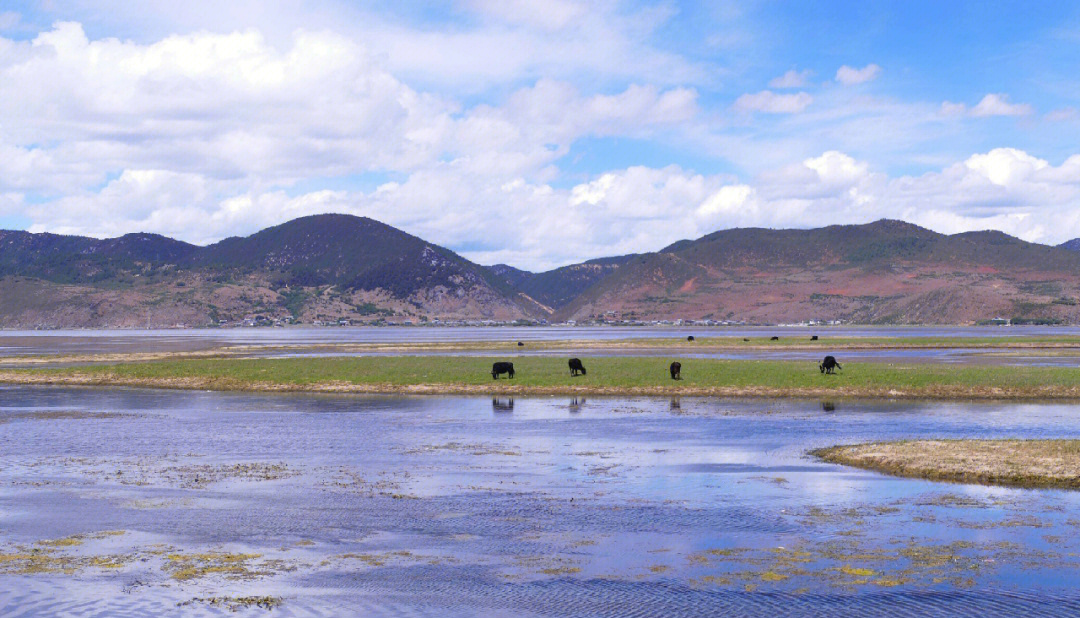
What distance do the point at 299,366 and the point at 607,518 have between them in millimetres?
57692

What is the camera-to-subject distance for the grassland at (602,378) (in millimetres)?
56719

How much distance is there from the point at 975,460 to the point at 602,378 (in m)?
35.2

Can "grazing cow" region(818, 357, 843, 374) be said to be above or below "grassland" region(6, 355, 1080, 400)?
above

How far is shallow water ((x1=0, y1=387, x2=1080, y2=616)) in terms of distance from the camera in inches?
637

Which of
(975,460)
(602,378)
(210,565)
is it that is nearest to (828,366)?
(602,378)

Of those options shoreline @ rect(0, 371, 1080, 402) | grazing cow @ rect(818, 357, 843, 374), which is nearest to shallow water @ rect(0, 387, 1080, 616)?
shoreline @ rect(0, 371, 1080, 402)

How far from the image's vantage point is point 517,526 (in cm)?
2178

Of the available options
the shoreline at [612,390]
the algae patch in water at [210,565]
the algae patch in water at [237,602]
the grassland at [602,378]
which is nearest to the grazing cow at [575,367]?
the grassland at [602,378]

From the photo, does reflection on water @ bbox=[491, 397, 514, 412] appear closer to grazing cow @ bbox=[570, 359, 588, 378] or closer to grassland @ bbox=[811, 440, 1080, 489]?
grazing cow @ bbox=[570, 359, 588, 378]

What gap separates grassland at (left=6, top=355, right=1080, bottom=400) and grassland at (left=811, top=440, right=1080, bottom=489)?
2371 centimetres

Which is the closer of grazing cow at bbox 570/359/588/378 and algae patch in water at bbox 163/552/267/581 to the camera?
algae patch in water at bbox 163/552/267/581

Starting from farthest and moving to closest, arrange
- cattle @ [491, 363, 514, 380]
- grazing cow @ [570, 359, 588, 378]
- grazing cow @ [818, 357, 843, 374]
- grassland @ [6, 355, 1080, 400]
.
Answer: grazing cow @ [570, 359, 588, 378]
cattle @ [491, 363, 514, 380]
grazing cow @ [818, 357, 843, 374]
grassland @ [6, 355, 1080, 400]

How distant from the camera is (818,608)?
50.5 feet

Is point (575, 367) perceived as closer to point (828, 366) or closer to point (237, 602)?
point (828, 366)
